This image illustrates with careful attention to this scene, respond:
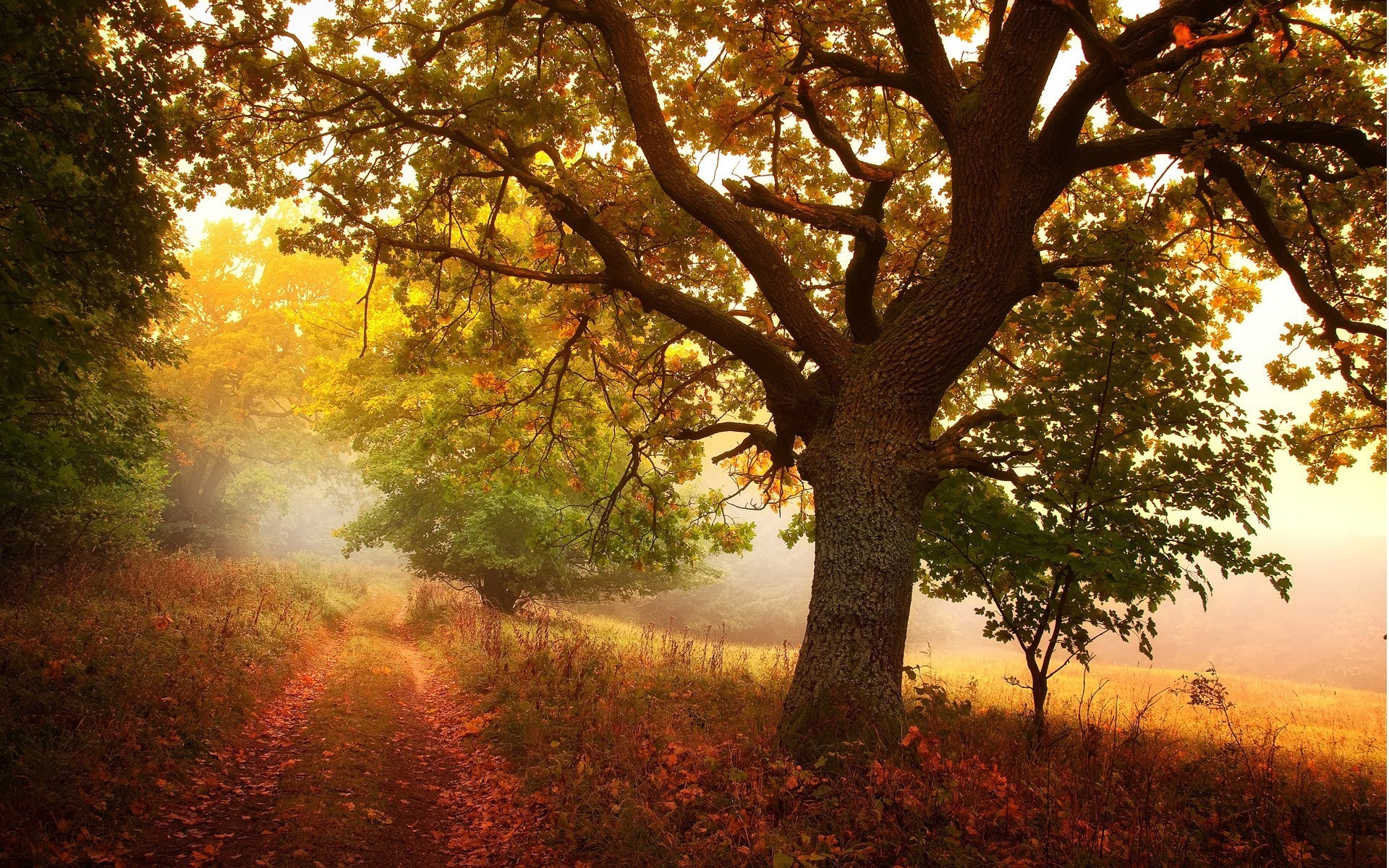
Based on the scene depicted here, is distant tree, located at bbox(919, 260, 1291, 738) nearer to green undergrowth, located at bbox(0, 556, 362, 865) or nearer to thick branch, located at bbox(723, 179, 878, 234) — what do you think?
thick branch, located at bbox(723, 179, 878, 234)

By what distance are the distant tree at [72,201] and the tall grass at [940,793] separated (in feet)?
15.0

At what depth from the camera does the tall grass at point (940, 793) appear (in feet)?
10.6

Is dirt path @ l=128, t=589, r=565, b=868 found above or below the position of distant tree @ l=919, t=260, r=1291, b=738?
below

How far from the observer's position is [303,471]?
3097 centimetres

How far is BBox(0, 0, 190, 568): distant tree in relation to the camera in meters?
3.87

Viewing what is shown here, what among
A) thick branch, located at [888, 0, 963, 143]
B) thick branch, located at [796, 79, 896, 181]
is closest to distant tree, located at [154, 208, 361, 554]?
thick branch, located at [796, 79, 896, 181]

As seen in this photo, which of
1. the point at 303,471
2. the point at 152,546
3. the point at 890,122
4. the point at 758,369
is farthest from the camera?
the point at 303,471

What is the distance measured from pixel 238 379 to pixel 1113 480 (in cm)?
3101

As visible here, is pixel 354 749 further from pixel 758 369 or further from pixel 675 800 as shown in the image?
pixel 758 369

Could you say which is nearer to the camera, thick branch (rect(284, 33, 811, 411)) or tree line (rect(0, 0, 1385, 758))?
tree line (rect(0, 0, 1385, 758))

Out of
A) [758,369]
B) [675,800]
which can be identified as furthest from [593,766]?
[758,369]

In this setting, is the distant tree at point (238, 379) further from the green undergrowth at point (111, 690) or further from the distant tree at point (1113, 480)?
the distant tree at point (1113, 480)

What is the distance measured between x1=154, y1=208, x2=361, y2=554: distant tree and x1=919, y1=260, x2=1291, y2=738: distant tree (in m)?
22.6

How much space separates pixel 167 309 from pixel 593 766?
1117cm
